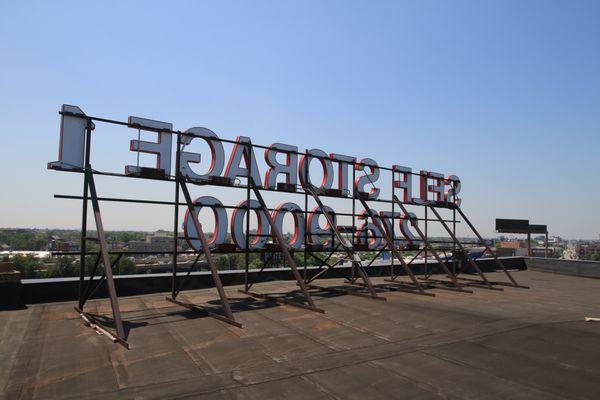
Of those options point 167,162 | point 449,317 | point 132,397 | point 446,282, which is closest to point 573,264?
point 446,282

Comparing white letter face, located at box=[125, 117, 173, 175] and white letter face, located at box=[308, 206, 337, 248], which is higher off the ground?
white letter face, located at box=[125, 117, 173, 175]

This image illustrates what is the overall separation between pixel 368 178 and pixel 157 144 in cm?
1266

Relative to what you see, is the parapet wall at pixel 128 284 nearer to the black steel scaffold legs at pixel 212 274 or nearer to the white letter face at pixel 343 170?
the black steel scaffold legs at pixel 212 274

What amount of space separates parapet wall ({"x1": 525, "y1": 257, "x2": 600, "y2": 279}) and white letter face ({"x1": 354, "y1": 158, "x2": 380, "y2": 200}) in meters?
22.3

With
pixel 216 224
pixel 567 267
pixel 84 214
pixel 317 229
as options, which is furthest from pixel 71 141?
pixel 567 267

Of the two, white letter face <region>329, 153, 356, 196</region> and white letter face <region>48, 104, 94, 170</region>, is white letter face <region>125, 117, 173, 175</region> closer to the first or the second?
white letter face <region>48, 104, 94, 170</region>

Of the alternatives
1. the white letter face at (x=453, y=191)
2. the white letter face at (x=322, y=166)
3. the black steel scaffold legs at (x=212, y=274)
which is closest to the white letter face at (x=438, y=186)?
the white letter face at (x=453, y=191)

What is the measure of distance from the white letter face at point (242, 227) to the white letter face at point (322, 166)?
Result: 332 centimetres

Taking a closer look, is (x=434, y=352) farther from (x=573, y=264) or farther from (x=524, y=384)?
(x=573, y=264)

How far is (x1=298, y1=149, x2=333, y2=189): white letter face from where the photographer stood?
20469 mm

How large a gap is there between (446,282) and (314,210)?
10551mm

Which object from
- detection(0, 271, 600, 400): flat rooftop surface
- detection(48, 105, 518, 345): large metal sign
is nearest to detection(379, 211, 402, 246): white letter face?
detection(48, 105, 518, 345): large metal sign

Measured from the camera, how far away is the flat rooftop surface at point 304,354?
24.8ft

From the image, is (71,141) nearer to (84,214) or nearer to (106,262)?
(84,214)
